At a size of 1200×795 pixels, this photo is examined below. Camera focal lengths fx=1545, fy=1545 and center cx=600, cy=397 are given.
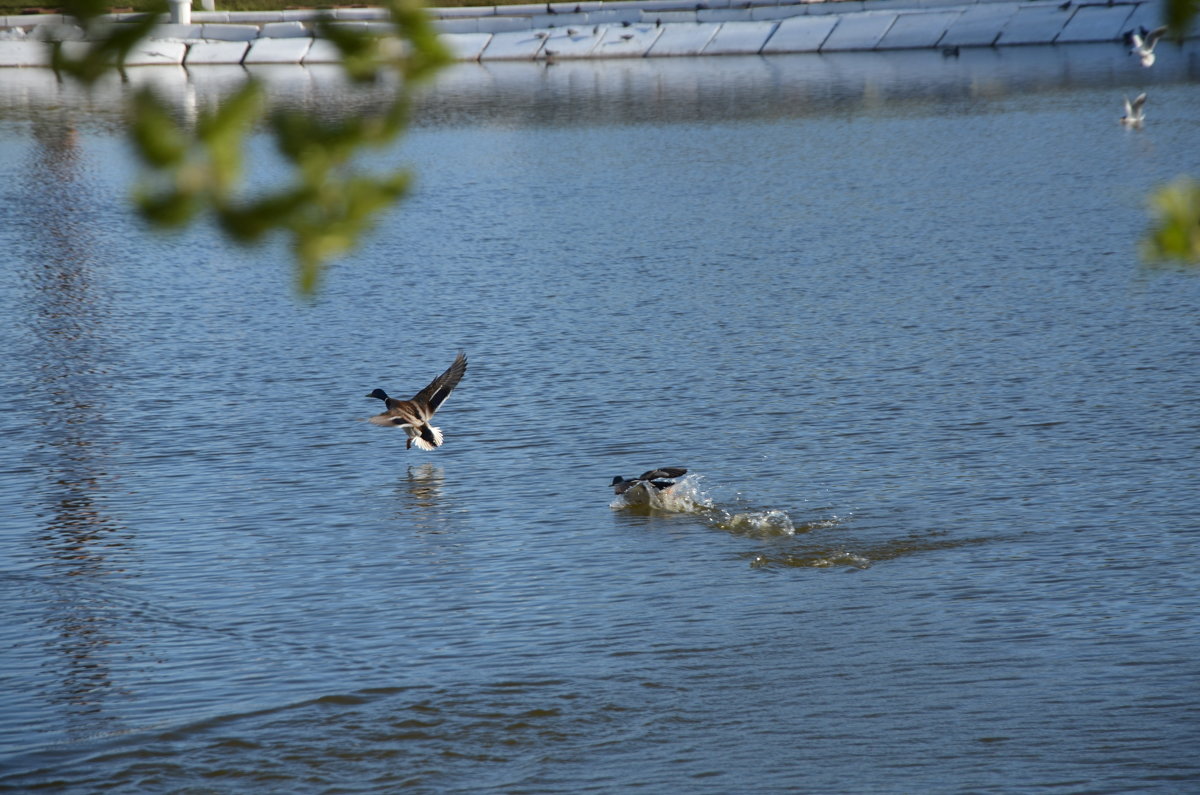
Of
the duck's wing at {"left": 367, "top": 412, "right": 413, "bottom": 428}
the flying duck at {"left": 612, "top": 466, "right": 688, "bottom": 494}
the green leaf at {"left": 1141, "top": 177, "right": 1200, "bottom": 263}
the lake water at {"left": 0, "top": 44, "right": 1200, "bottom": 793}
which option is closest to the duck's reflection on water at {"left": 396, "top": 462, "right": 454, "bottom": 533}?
the lake water at {"left": 0, "top": 44, "right": 1200, "bottom": 793}

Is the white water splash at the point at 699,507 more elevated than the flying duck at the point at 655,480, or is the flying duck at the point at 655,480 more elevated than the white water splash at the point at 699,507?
the flying duck at the point at 655,480

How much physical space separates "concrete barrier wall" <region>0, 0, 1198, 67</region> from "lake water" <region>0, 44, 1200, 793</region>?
104 ft

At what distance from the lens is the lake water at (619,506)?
7223mm

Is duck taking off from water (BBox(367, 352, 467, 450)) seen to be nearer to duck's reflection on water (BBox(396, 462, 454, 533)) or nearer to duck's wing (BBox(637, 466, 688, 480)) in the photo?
duck's reflection on water (BBox(396, 462, 454, 533))

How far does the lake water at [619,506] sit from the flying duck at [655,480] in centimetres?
22

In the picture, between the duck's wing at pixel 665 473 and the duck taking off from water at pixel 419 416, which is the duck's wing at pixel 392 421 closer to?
the duck taking off from water at pixel 419 416

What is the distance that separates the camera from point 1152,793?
651 cm

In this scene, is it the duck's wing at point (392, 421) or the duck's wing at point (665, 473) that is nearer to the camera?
the duck's wing at point (665, 473)

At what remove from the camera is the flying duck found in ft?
34.4

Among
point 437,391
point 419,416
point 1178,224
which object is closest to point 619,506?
point 419,416

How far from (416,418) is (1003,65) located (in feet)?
127

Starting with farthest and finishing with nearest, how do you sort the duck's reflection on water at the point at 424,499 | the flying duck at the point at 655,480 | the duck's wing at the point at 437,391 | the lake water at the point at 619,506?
the duck's wing at the point at 437,391 < the duck's reflection on water at the point at 424,499 < the flying duck at the point at 655,480 < the lake water at the point at 619,506

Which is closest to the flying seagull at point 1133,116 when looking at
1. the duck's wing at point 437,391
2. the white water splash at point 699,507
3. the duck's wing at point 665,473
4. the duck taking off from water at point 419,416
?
the duck's wing at point 437,391

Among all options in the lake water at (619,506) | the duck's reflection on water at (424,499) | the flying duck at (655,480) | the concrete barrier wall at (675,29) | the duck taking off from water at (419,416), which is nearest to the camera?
the lake water at (619,506)
